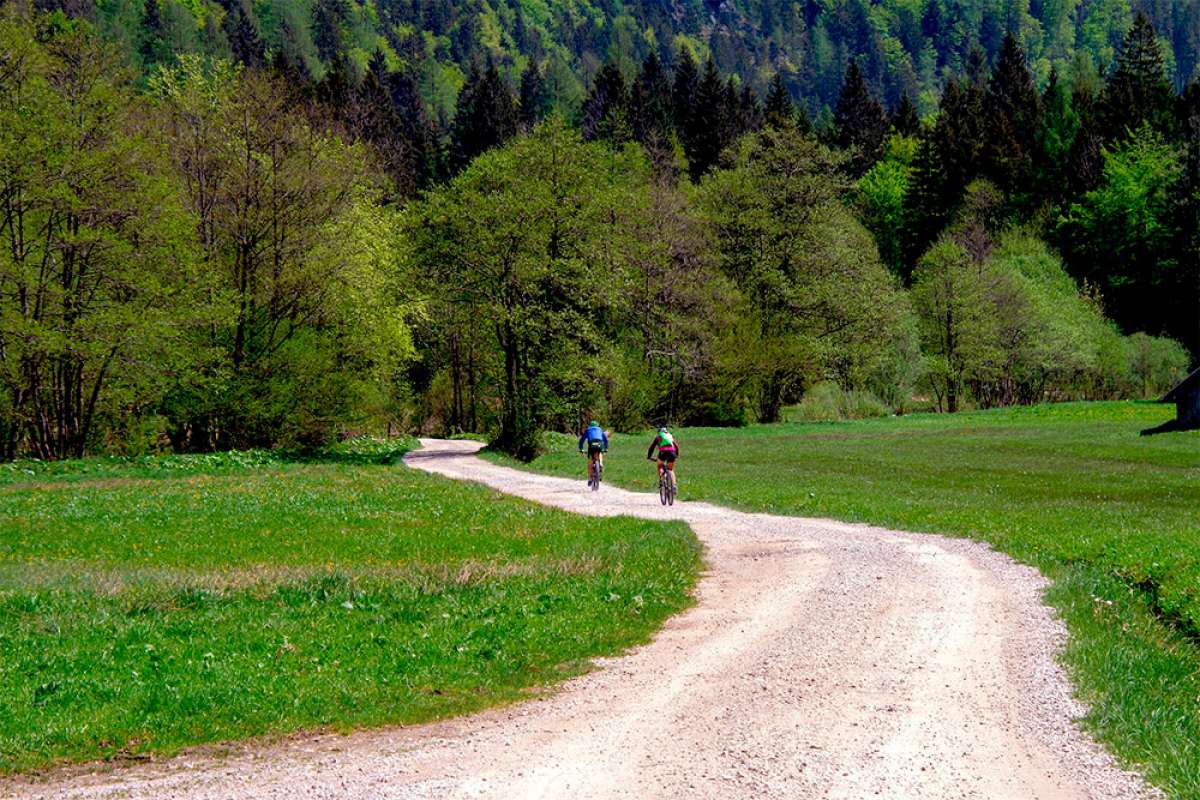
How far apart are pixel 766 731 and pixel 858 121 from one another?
14782 cm

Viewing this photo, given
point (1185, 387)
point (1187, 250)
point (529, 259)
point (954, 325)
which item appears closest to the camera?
point (1185, 387)

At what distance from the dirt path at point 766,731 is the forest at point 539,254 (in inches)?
1422

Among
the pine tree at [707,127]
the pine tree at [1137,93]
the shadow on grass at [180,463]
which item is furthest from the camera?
the pine tree at [707,127]

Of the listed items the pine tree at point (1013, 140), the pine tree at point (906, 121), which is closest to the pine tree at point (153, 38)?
the pine tree at point (906, 121)

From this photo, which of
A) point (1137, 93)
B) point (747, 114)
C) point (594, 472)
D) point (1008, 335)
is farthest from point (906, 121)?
point (594, 472)

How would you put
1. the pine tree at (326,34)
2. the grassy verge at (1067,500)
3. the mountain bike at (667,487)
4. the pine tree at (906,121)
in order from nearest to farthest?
1. the grassy verge at (1067,500)
2. the mountain bike at (667,487)
3. the pine tree at (906,121)
4. the pine tree at (326,34)

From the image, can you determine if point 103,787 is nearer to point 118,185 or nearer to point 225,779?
point 225,779

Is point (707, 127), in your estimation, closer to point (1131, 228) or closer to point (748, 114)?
point (748, 114)

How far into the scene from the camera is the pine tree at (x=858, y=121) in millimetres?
140750

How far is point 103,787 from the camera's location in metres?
7.98

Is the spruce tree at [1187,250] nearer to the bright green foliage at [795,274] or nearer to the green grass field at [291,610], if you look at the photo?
the bright green foliage at [795,274]

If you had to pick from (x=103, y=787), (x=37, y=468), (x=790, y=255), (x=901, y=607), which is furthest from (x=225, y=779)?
(x=790, y=255)

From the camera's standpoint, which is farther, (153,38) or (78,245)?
(153,38)

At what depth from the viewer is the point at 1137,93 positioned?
119188mm
